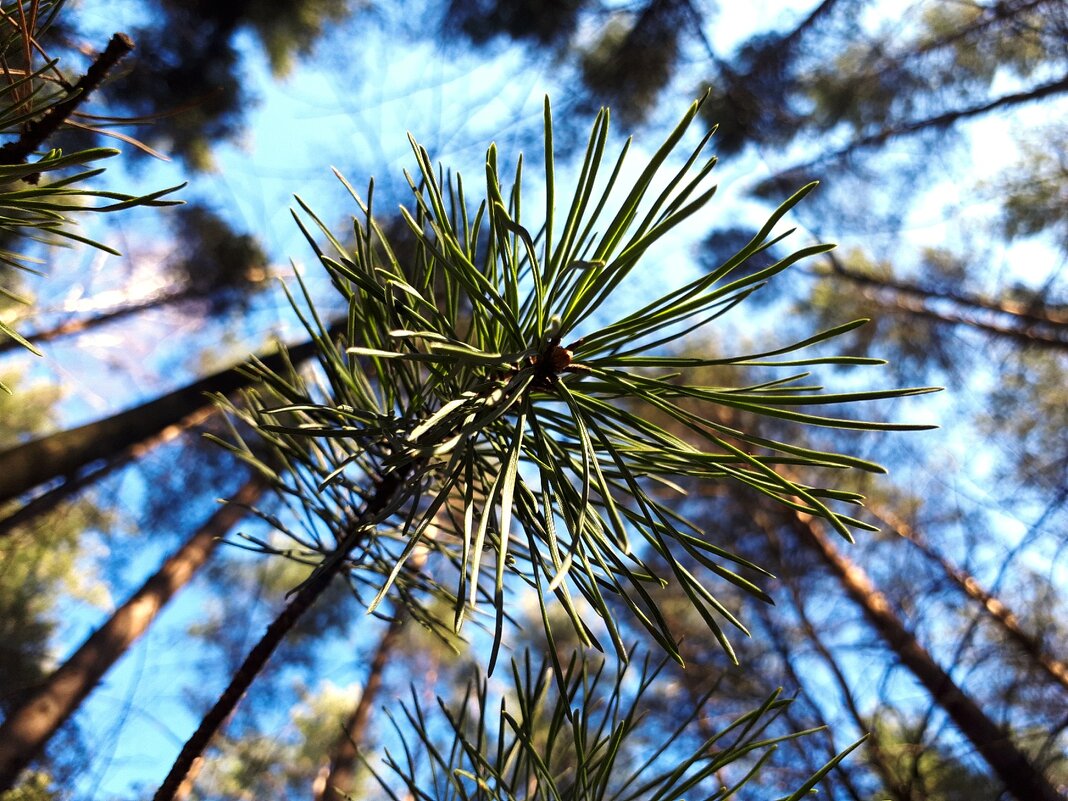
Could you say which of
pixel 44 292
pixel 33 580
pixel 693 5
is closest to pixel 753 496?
pixel 693 5

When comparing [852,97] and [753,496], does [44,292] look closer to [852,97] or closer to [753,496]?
[753,496]

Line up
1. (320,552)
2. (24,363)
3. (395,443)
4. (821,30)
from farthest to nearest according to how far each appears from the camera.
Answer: (24,363)
(821,30)
(320,552)
(395,443)

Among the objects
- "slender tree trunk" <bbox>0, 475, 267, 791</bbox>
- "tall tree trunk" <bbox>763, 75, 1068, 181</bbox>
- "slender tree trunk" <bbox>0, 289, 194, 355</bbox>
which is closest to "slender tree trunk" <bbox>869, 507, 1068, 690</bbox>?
"slender tree trunk" <bbox>0, 475, 267, 791</bbox>

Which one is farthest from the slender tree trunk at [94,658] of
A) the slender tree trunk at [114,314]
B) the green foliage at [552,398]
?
the slender tree trunk at [114,314]

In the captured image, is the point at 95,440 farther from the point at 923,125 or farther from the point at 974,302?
the point at 923,125

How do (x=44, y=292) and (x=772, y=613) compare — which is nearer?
(x=772, y=613)

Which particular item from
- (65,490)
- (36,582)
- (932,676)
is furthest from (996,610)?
(36,582)

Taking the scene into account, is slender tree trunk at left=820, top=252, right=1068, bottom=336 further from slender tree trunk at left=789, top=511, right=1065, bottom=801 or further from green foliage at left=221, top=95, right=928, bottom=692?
green foliage at left=221, top=95, right=928, bottom=692

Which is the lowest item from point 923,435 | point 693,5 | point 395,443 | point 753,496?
point 395,443
